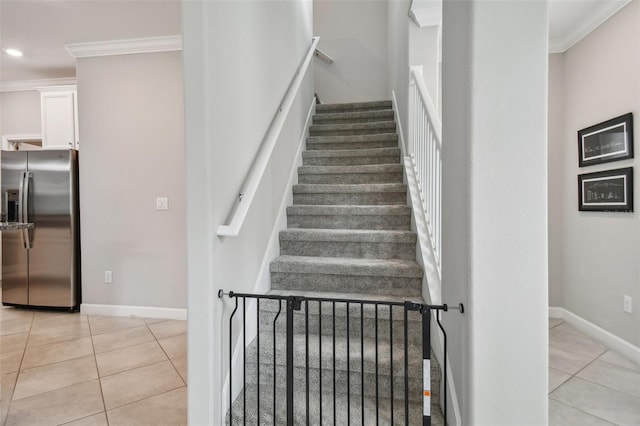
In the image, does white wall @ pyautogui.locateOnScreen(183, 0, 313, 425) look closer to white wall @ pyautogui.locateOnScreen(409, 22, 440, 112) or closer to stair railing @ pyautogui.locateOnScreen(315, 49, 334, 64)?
white wall @ pyautogui.locateOnScreen(409, 22, 440, 112)

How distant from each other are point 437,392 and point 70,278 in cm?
367

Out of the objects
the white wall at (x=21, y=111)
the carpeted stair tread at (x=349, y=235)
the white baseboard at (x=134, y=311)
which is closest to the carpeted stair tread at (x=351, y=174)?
the carpeted stair tread at (x=349, y=235)

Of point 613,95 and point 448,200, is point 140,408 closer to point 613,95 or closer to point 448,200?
point 448,200

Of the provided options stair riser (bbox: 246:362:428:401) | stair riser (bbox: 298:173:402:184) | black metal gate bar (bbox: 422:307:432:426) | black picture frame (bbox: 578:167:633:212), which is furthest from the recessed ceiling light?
black picture frame (bbox: 578:167:633:212)

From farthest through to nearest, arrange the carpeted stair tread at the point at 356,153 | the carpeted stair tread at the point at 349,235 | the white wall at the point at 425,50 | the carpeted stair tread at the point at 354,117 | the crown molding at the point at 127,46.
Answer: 1. the carpeted stair tread at the point at 354,117
2. the crown molding at the point at 127,46
3. the carpeted stair tread at the point at 356,153
4. the white wall at the point at 425,50
5. the carpeted stair tread at the point at 349,235

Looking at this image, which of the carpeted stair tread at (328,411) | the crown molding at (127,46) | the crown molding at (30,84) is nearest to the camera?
the carpeted stair tread at (328,411)

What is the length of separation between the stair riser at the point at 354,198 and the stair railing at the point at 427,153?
0.25 m

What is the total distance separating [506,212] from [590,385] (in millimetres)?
1799

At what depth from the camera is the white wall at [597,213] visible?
2.38m

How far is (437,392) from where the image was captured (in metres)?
1.53

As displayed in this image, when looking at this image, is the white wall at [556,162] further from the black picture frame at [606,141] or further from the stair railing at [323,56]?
the stair railing at [323,56]

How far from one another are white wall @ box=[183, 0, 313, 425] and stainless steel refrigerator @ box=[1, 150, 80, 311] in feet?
8.66

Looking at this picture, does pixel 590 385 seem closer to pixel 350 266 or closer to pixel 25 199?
pixel 350 266

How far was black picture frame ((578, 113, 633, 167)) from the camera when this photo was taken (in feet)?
7.86
